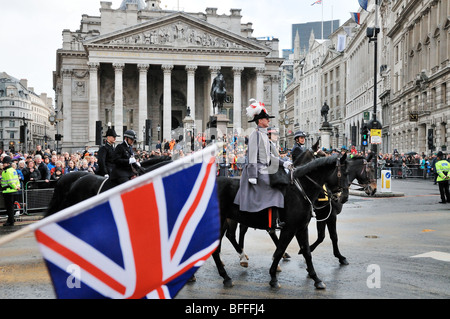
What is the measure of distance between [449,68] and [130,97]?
4268 cm

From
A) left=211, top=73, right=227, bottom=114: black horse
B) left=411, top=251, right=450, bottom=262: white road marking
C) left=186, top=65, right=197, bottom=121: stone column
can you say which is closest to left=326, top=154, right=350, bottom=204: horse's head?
left=411, top=251, right=450, bottom=262: white road marking

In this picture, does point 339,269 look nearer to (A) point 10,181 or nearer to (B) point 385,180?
(A) point 10,181

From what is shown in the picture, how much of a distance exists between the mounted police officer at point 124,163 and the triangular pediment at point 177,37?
177 feet

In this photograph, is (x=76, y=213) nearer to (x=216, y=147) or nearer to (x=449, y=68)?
(x=216, y=147)

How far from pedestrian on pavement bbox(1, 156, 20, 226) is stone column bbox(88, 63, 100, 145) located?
150 ft

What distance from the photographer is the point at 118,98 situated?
61219 mm

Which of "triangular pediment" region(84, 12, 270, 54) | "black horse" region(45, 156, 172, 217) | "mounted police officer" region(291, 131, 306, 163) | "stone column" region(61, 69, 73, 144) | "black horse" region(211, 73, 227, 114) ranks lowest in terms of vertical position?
"black horse" region(45, 156, 172, 217)

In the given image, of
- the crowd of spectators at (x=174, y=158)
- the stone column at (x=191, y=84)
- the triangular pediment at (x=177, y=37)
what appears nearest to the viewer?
the crowd of spectators at (x=174, y=158)

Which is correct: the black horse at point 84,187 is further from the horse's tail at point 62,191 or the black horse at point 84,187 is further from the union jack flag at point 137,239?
the union jack flag at point 137,239

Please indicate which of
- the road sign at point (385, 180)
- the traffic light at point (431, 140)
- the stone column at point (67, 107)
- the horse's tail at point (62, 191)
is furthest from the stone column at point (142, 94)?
the horse's tail at point (62, 191)

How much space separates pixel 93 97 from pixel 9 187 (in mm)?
47743

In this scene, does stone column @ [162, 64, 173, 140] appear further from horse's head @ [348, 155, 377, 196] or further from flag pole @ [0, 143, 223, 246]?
flag pole @ [0, 143, 223, 246]

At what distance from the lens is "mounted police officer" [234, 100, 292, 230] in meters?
6.69

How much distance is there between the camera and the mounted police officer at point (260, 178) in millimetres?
6688
